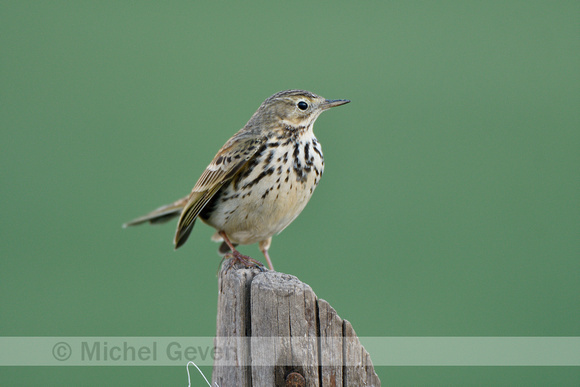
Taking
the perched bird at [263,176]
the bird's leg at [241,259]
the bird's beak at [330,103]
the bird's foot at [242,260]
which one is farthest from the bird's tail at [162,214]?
the bird's beak at [330,103]

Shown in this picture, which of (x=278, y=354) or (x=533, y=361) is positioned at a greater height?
(x=533, y=361)

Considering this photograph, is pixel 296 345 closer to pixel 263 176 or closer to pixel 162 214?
pixel 263 176

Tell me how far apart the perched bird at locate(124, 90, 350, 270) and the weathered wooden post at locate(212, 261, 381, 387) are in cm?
168

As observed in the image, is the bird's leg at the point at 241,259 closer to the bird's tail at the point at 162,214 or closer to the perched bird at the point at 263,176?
the perched bird at the point at 263,176

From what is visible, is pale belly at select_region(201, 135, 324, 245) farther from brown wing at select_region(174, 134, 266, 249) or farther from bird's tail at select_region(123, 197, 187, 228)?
bird's tail at select_region(123, 197, 187, 228)

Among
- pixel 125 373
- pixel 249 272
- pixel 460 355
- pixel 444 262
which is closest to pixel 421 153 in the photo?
pixel 444 262

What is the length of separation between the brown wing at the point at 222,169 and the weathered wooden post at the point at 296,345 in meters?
1.87

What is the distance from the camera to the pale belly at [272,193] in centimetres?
534

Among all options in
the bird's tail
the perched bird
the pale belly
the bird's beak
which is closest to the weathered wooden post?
the perched bird

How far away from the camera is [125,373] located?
670 cm

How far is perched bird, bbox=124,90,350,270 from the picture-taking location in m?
5.35

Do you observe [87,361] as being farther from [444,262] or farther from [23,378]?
[444,262]

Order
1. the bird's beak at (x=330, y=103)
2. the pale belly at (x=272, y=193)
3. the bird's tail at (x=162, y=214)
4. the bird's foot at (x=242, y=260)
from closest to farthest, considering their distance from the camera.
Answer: the bird's foot at (x=242, y=260), the pale belly at (x=272, y=193), the bird's beak at (x=330, y=103), the bird's tail at (x=162, y=214)

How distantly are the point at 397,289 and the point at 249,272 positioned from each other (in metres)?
4.87
